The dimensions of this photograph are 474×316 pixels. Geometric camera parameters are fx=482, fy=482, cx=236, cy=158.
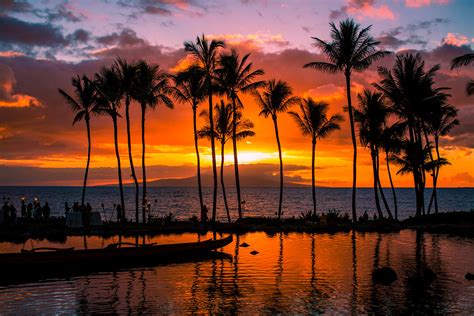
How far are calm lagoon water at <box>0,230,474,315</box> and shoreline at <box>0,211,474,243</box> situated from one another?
5.62 m

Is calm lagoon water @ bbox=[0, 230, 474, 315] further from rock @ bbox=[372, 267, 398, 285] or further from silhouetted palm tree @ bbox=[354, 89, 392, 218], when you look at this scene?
silhouetted palm tree @ bbox=[354, 89, 392, 218]

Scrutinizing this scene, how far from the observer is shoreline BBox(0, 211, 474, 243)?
4006cm

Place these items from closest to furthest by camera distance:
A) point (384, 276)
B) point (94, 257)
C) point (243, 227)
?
1. point (384, 276)
2. point (94, 257)
3. point (243, 227)

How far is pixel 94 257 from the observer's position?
28.0 metres

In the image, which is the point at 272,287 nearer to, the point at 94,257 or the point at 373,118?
the point at 94,257

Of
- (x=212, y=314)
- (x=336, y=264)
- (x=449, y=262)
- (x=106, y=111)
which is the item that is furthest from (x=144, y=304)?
(x=106, y=111)

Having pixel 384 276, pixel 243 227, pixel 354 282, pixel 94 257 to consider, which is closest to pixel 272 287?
pixel 354 282

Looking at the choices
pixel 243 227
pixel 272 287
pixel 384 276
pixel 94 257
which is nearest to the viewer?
pixel 272 287

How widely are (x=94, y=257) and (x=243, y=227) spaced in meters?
20.3

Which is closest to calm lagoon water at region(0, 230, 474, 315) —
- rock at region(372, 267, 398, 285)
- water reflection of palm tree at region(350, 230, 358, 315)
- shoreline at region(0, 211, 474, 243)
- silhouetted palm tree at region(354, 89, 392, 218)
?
water reflection of palm tree at region(350, 230, 358, 315)

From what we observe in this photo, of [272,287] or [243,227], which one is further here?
[243,227]

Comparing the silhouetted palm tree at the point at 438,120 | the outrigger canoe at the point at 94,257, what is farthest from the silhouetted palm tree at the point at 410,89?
the outrigger canoe at the point at 94,257

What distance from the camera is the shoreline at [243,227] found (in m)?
40.1

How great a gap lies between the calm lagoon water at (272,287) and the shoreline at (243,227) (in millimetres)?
5625
